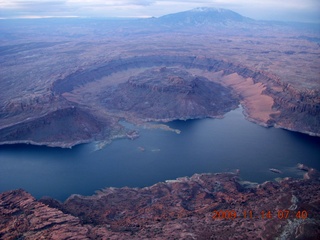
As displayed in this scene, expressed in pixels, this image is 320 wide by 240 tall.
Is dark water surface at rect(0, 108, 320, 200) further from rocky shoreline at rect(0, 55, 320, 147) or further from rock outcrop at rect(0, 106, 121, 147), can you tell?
rocky shoreline at rect(0, 55, 320, 147)

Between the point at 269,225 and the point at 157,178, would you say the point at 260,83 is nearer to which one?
the point at 157,178

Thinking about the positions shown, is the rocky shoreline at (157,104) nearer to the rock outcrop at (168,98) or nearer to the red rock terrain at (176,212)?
the rock outcrop at (168,98)

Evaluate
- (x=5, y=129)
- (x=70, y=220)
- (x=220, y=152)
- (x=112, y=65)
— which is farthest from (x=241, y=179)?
(x=112, y=65)

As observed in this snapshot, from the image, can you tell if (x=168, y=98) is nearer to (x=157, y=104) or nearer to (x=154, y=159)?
(x=157, y=104)

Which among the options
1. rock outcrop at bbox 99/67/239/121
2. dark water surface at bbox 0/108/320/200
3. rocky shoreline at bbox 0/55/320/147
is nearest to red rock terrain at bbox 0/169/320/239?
dark water surface at bbox 0/108/320/200
